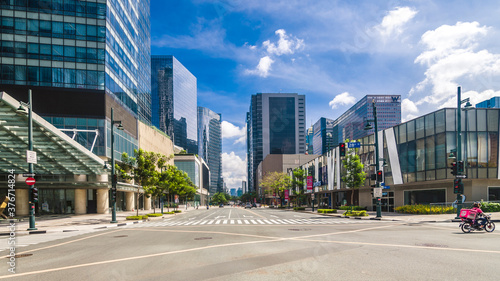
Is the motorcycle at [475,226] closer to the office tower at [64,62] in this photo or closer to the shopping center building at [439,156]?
the shopping center building at [439,156]

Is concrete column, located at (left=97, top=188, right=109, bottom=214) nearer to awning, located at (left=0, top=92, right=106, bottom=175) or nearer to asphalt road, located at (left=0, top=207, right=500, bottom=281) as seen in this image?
awning, located at (left=0, top=92, right=106, bottom=175)

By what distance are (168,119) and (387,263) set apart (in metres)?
193

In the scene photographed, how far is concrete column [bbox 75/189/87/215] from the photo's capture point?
146 ft

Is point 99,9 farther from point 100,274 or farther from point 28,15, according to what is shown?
point 100,274

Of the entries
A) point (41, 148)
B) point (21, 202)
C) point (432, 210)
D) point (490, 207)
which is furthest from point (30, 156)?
point (490, 207)

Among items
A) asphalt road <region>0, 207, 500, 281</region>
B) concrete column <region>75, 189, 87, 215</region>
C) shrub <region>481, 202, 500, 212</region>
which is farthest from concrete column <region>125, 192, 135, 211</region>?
shrub <region>481, 202, 500, 212</region>

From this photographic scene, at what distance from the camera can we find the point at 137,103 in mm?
67062

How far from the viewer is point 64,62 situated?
47938mm

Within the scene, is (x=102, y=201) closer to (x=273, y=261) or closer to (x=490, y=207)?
(x=273, y=261)

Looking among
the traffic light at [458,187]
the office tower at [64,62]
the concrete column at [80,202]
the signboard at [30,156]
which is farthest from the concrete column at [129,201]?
the traffic light at [458,187]

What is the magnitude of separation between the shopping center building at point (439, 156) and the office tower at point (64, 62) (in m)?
39.4

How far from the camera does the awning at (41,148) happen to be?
23547 millimetres

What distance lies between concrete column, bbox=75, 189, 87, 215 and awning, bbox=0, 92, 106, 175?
20.7 feet

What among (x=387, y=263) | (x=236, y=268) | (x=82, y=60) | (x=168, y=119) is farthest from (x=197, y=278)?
(x=168, y=119)
